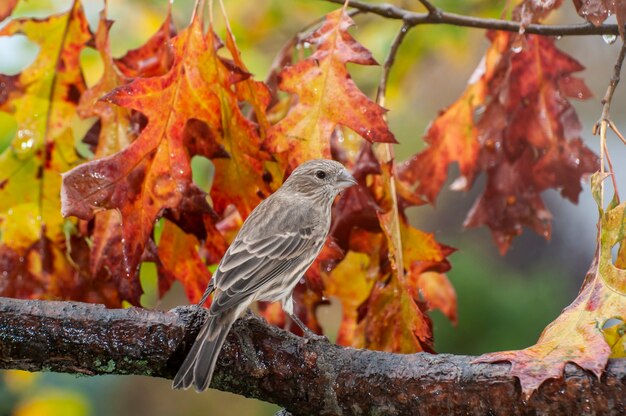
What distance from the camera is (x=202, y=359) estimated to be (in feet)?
9.55

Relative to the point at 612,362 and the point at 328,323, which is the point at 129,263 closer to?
the point at 612,362

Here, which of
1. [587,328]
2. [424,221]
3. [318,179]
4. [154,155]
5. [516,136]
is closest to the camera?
[587,328]

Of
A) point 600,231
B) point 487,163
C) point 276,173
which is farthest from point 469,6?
point 600,231

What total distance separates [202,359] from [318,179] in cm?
161

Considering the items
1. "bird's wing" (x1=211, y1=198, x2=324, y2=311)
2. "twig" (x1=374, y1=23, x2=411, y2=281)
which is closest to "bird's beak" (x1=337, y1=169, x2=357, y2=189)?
"twig" (x1=374, y1=23, x2=411, y2=281)

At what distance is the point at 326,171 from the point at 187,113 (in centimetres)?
108

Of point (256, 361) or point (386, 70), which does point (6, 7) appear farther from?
point (256, 361)

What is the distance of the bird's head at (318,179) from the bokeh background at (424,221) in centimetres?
78

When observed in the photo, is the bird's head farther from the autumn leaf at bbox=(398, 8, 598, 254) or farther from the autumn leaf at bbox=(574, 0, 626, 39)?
the autumn leaf at bbox=(574, 0, 626, 39)

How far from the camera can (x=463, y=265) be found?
7.16 m

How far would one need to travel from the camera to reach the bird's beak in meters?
3.69

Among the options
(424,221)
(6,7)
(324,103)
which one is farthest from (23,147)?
(424,221)

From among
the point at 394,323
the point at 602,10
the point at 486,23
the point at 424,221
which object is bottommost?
the point at 424,221

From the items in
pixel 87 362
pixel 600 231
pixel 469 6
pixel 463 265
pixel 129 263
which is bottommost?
pixel 463 265
